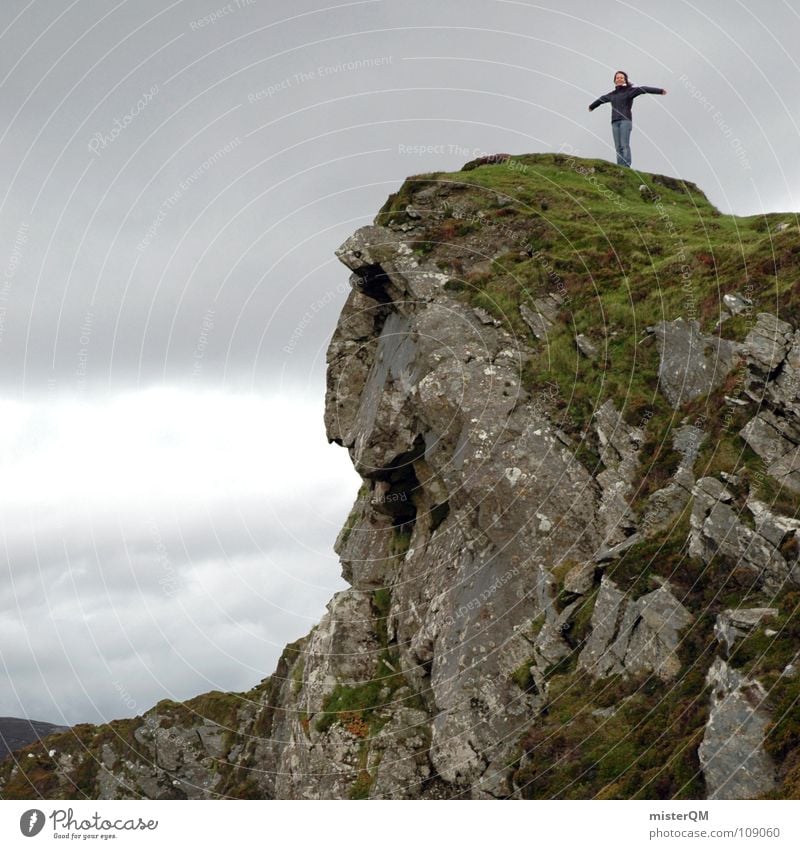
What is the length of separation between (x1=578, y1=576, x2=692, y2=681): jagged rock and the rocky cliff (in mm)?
73

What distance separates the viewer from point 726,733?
56.3ft

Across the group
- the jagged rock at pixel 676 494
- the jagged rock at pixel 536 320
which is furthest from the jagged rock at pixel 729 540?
the jagged rock at pixel 536 320

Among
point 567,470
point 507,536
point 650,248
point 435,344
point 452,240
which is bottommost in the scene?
point 507,536

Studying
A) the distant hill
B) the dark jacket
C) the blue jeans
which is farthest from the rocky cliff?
the distant hill

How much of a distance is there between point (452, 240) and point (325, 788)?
26339mm

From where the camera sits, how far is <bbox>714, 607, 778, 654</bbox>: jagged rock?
61.8ft

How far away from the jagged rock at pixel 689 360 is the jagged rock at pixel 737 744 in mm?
11978

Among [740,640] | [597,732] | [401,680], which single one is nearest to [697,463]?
[740,640]

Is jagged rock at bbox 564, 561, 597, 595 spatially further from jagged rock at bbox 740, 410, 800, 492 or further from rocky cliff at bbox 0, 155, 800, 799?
jagged rock at bbox 740, 410, 800, 492

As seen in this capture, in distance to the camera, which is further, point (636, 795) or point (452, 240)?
point (452, 240)

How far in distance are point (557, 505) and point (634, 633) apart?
781 cm

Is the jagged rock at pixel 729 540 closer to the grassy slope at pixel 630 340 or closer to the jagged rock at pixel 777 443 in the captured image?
the grassy slope at pixel 630 340

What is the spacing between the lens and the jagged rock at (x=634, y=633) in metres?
20.8

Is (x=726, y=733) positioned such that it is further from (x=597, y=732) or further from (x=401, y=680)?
(x=401, y=680)
